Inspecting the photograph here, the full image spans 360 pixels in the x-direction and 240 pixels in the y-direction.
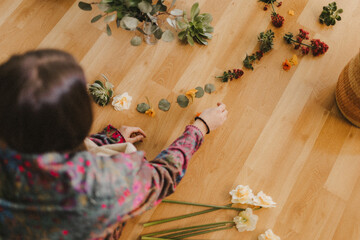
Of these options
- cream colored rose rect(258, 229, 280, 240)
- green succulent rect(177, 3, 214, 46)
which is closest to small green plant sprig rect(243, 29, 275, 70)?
green succulent rect(177, 3, 214, 46)

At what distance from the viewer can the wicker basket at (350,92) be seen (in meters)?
1.18

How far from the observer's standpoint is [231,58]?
147cm

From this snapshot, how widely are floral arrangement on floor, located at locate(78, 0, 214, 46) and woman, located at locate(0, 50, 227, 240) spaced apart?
1.91 feet

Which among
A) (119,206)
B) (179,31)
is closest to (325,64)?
(179,31)

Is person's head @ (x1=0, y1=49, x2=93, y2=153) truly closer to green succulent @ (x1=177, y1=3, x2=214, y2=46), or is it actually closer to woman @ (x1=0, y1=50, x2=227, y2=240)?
woman @ (x1=0, y1=50, x2=227, y2=240)

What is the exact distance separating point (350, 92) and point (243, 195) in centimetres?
63

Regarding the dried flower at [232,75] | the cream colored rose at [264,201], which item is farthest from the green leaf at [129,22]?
the cream colored rose at [264,201]

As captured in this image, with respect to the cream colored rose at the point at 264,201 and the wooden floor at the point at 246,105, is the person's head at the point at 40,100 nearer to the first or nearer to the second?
the wooden floor at the point at 246,105

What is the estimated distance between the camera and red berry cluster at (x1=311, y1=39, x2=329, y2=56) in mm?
1435

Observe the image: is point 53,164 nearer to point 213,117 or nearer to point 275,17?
point 213,117

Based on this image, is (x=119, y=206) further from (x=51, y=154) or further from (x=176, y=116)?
(x=176, y=116)

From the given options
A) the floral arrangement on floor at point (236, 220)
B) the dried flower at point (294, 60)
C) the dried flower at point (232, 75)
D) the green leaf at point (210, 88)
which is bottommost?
the floral arrangement on floor at point (236, 220)

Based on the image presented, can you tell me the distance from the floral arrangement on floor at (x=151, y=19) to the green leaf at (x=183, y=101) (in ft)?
0.89

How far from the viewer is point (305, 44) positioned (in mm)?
1466
